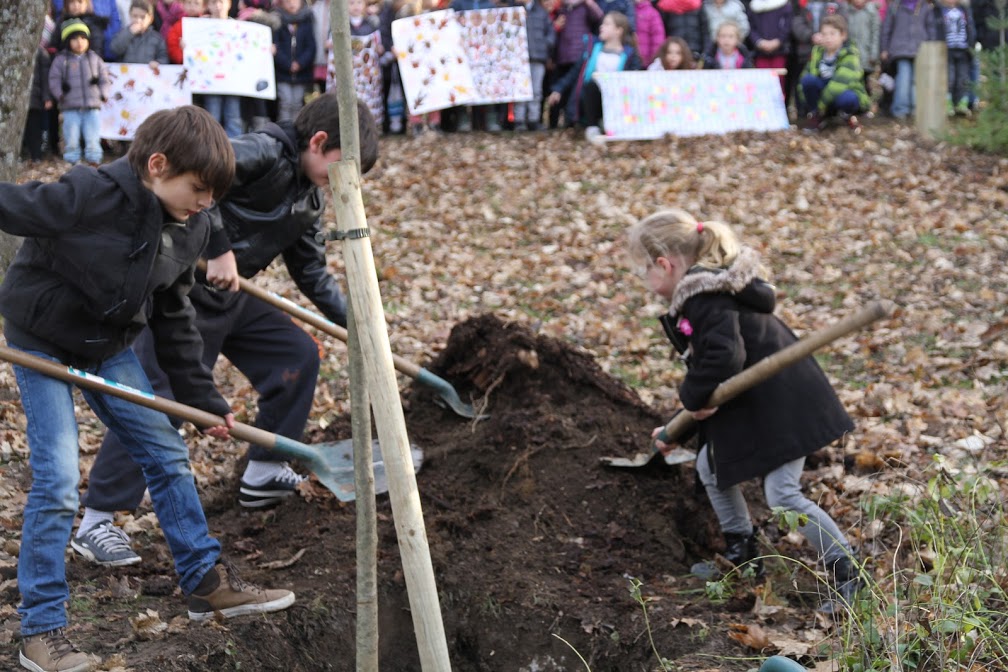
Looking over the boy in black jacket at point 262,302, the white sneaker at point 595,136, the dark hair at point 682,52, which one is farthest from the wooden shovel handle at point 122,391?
the dark hair at point 682,52

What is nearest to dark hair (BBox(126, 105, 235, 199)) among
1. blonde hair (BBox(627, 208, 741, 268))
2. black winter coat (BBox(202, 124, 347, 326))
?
black winter coat (BBox(202, 124, 347, 326))

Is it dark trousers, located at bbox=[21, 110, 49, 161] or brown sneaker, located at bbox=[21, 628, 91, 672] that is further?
→ dark trousers, located at bbox=[21, 110, 49, 161]

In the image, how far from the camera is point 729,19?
1327cm

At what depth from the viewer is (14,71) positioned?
662 cm

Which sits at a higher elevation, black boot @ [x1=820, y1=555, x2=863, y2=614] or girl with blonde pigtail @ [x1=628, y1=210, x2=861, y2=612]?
girl with blonde pigtail @ [x1=628, y1=210, x2=861, y2=612]

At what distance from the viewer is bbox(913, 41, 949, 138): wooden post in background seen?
40.3ft

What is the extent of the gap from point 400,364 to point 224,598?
187 centimetres

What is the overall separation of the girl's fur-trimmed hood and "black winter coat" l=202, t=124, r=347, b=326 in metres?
1.74

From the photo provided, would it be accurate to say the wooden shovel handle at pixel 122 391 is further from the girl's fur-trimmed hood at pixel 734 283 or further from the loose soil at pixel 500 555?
the girl's fur-trimmed hood at pixel 734 283

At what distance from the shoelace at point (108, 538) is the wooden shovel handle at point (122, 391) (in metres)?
0.80

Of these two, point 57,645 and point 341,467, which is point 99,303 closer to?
point 57,645

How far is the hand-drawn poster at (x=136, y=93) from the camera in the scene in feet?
38.7

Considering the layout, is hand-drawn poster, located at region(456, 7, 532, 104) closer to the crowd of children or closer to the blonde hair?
the crowd of children

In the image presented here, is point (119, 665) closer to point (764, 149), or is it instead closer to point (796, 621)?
point (796, 621)
